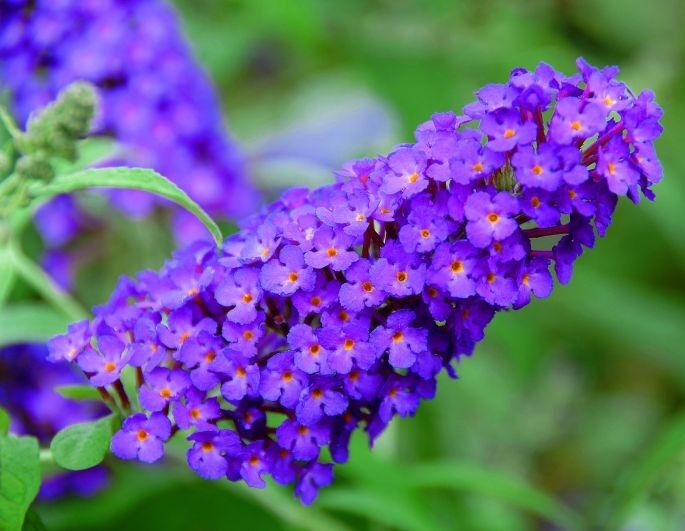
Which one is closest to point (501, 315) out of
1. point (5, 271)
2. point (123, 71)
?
point (123, 71)

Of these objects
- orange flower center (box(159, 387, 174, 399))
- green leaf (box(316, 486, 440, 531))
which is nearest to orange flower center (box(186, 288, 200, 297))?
orange flower center (box(159, 387, 174, 399))

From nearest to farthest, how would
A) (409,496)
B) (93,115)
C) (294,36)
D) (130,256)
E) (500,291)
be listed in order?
(500,291) < (93,115) < (409,496) < (130,256) < (294,36)

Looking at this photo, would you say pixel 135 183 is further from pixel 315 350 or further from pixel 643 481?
pixel 643 481

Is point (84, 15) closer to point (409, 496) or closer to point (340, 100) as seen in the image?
point (409, 496)

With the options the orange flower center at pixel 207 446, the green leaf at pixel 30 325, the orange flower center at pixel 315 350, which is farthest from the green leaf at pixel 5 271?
the orange flower center at pixel 315 350

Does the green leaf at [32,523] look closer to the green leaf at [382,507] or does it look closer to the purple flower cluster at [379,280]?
the purple flower cluster at [379,280]

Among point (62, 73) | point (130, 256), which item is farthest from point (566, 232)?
point (130, 256)
